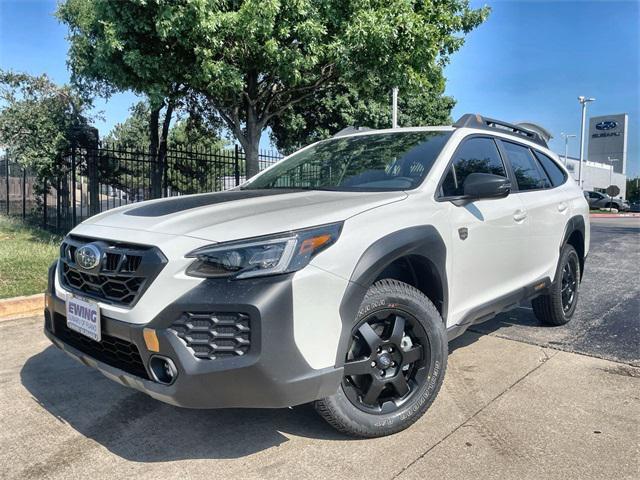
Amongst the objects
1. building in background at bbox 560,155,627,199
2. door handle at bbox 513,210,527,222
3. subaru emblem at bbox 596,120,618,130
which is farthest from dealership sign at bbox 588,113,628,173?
door handle at bbox 513,210,527,222

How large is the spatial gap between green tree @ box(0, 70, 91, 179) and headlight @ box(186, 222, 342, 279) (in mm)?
9432

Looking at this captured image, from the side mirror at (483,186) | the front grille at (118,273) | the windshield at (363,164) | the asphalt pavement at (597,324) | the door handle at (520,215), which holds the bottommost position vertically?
the asphalt pavement at (597,324)

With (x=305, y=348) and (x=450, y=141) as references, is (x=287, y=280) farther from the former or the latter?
(x=450, y=141)

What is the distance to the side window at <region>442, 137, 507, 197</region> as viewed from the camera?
3.30 meters

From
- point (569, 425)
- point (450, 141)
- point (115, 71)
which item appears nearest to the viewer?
point (569, 425)

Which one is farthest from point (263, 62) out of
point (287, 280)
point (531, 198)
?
point (287, 280)

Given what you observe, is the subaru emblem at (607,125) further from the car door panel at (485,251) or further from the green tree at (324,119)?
the car door panel at (485,251)

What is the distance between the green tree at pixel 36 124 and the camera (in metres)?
10.0

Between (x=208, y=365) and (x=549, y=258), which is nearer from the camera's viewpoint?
(x=208, y=365)

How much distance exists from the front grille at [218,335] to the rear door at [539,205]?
102 inches

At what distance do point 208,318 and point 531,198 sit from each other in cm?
297

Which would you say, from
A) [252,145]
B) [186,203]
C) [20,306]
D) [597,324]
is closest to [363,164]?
[186,203]

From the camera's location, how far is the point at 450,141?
3.43m

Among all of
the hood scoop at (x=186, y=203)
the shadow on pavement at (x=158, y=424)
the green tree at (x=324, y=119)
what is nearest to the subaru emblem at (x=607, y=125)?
the green tree at (x=324, y=119)
